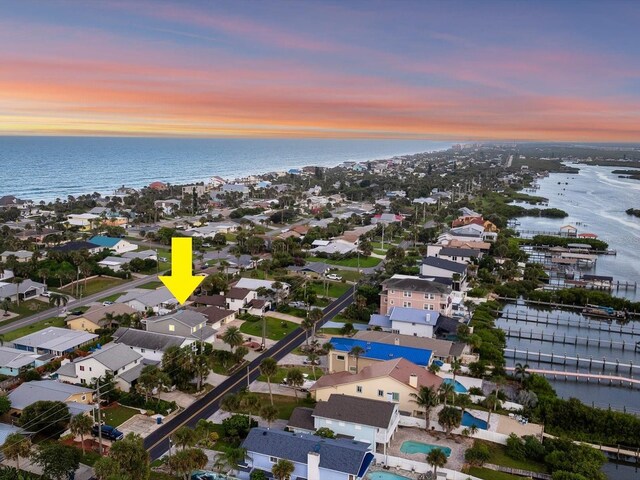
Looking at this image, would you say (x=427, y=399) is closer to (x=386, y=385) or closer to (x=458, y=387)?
(x=386, y=385)

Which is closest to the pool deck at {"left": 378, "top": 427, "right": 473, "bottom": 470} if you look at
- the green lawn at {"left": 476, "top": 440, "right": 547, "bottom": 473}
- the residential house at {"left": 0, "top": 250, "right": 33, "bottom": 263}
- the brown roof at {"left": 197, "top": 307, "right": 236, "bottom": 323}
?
the green lawn at {"left": 476, "top": 440, "right": 547, "bottom": 473}

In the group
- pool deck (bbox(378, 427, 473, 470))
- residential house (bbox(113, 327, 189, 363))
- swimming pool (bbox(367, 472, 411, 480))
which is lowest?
pool deck (bbox(378, 427, 473, 470))

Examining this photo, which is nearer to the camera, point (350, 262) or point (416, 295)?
point (416, 295)

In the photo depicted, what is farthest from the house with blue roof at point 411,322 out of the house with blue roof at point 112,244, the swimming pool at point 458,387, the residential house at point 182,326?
the house with blue roof at point 112,244

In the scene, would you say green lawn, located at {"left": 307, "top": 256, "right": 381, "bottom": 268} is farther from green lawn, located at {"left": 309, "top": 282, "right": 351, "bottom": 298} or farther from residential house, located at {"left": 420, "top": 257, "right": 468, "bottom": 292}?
residential house, located at {"left": 420, "top": 257, "right": 468, "bottom": 292}

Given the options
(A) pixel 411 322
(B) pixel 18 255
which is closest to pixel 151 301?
(A) pixel 411 322

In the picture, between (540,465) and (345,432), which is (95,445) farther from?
(540,465)

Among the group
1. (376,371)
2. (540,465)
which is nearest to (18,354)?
(376,371)

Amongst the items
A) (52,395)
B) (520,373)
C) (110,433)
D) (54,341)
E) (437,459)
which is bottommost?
(520,373)
